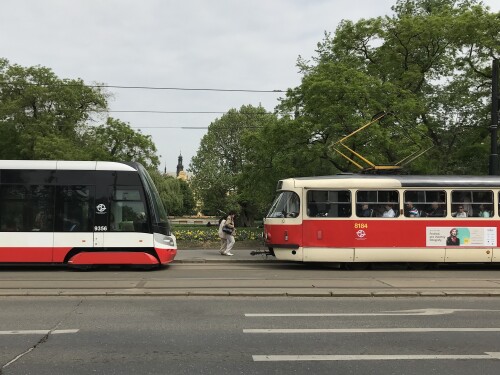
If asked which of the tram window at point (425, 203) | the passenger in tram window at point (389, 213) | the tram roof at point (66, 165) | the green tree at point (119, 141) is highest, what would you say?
the green tree at point (119, 141)

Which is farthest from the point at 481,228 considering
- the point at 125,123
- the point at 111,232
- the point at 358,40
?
the point at 125,123

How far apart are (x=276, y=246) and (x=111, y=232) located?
4510 millimetres

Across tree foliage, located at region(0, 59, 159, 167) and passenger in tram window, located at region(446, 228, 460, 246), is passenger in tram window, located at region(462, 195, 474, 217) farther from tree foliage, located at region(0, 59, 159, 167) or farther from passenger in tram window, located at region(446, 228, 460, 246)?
tree foliage, located at region(0, 59, 159, 167)

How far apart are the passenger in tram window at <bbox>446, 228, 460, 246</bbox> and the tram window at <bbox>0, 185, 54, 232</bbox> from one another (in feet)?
35.5

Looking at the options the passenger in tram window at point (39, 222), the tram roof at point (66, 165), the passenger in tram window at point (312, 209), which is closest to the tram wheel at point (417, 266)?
the passenger in tram window at point (312, 209)

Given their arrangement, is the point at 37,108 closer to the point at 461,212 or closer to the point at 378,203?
the point at 378,203

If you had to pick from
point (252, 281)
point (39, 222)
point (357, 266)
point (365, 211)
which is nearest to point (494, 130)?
point (365, 211)

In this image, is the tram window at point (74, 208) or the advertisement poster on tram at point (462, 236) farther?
the advertisement poster on tram at point (462, 236)

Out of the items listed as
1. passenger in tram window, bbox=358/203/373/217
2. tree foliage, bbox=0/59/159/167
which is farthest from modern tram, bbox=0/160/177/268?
tree foliage, bbox=0/59/159/167

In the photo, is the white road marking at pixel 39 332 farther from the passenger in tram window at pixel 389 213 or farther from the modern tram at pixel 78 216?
the passenger in tram window at pixel 389 213

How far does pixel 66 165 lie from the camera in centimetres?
1388

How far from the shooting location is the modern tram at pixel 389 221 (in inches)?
562

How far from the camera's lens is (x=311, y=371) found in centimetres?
503

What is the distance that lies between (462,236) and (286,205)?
4994 mm
